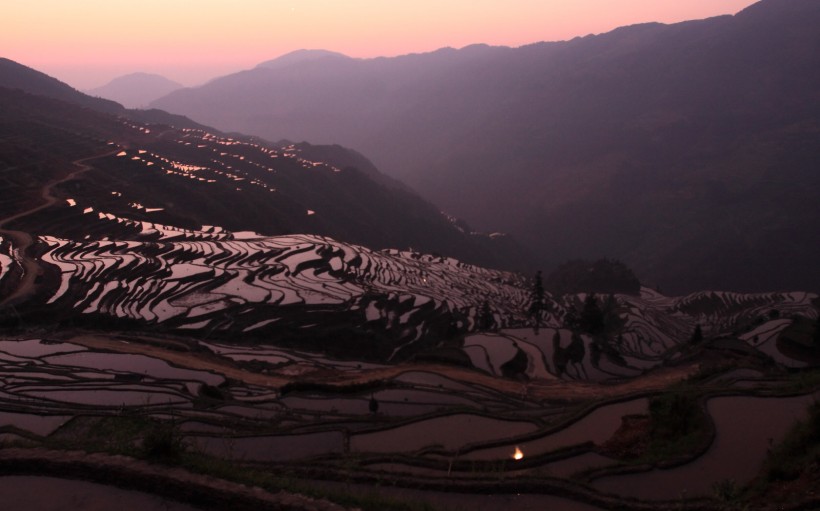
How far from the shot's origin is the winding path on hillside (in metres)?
23.1

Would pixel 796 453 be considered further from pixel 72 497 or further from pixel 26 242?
pixel 26 242

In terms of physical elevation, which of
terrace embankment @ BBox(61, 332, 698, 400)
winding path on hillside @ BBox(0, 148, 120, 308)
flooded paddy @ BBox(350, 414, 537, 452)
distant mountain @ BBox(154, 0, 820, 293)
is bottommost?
terrace embankment @ BBox(61, 332, 698, 400)

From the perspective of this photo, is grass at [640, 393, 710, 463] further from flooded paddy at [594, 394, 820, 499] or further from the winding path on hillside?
the winding path on hillside

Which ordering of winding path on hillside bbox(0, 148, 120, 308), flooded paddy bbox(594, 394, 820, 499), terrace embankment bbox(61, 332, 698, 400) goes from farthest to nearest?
winding path on hillside bbox(0, 148, 120, 308) → terrace embankment bbox(61, 332, 698, 400) → flooded paddy bbox(594, 394, 820, 499)

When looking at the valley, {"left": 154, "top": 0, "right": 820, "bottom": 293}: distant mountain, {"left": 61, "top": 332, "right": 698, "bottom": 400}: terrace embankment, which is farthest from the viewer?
{"left": 154, "top": 0, "right": 820, "bottom": 293}: distant mountain

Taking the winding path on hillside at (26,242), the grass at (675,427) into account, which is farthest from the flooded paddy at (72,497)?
the winding path on hillside at (26,242)

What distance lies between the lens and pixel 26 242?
3091 cm

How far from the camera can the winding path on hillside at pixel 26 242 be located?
75.8 feet

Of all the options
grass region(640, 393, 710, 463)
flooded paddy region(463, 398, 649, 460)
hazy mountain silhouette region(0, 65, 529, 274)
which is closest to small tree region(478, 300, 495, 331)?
flooded paddy region(463, 398, 649, 460)

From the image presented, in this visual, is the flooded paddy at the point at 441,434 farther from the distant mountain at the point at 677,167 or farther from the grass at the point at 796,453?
the distant mountain at the point at 677,167

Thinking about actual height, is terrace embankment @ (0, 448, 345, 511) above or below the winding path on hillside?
below

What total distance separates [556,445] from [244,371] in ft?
40.0

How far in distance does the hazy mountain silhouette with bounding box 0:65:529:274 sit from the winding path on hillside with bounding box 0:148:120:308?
98 centimetres

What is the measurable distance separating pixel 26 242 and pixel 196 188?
2378 centimetres
